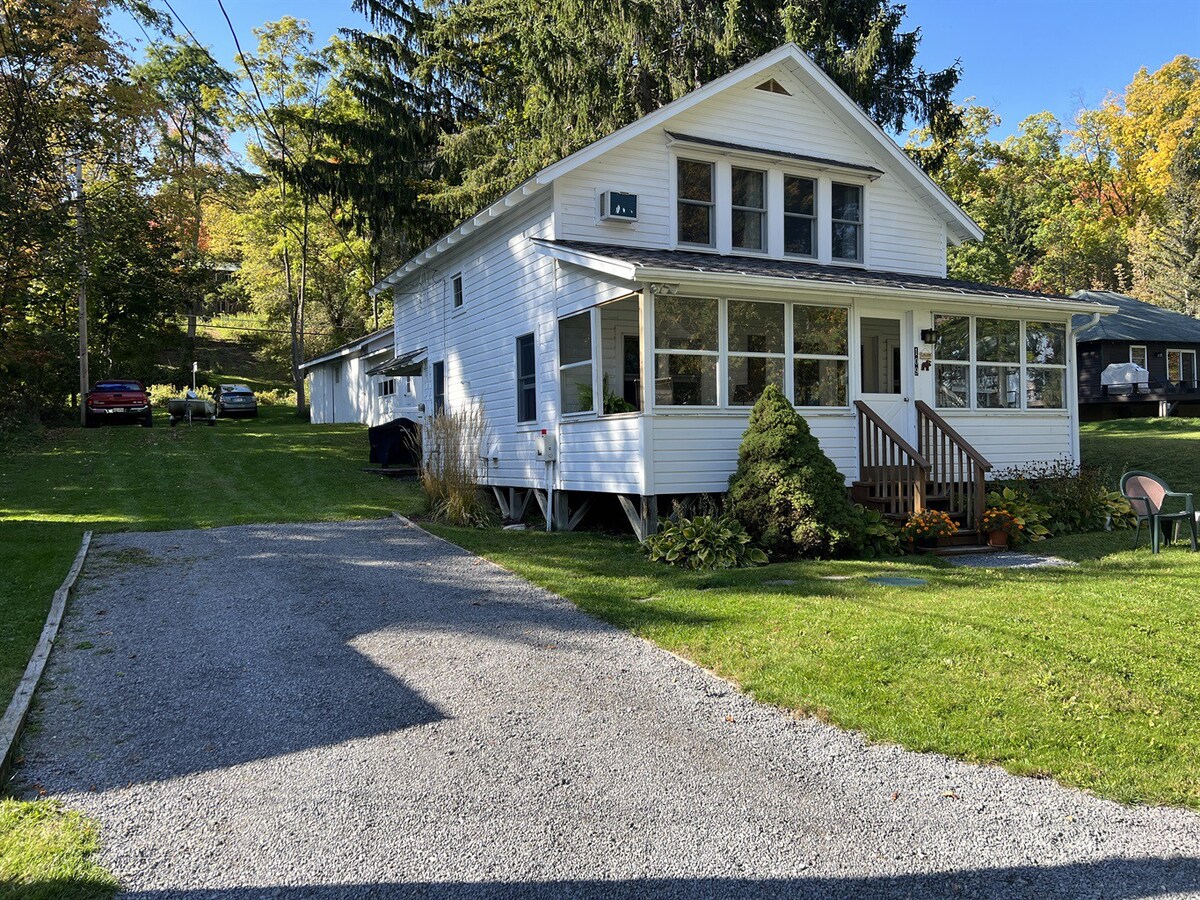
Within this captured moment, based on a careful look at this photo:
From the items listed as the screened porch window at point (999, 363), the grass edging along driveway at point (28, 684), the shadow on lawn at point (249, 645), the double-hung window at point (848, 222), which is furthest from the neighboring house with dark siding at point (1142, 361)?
the grass edging along driveway at point (28, 684)

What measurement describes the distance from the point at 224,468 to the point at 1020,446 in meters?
15.8

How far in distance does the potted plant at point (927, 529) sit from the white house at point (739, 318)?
448 millimetres

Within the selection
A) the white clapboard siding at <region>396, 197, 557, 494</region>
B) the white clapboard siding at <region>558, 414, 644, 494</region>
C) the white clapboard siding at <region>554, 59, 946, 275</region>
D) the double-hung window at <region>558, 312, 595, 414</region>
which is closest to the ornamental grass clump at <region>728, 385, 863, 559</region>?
A: the white clapboard siding at <region>558, 414, 644, 494</region>

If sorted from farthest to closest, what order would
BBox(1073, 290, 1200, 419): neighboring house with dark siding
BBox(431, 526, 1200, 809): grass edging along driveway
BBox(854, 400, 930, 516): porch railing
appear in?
1. BBox(1073, 290, 1200, 419): neighboring house with dark siding
2. BBox(854, 400, 930, 516): porch railing
3. BBox(431, 526, 1200, 809): grass edging along driveway

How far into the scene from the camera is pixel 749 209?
1344cm

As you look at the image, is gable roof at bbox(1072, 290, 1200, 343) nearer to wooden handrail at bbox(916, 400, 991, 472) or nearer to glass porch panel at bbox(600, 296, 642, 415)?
wooden handrail at bbox(916, 400, 991, 472)

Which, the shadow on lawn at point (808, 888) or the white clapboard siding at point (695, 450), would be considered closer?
the shadow on lawn at point (808, 888)

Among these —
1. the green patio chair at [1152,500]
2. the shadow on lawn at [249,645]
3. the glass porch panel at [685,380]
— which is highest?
Result: the glass porch panel at [685,380]

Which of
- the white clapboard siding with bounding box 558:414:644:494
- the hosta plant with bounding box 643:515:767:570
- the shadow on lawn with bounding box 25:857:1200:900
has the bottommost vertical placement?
the shadow on lawn with bounding box 25:857:1200:900

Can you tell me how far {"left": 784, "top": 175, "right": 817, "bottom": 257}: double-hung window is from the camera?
1374 centimetres

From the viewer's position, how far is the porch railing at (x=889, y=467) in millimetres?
10859

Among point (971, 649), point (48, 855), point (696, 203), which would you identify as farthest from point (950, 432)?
point (48, 855)

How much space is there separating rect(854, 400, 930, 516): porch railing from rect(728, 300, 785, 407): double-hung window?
55.9 inches

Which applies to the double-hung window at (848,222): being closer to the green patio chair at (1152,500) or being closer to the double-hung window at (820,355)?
the double-hung window at (820,355)
